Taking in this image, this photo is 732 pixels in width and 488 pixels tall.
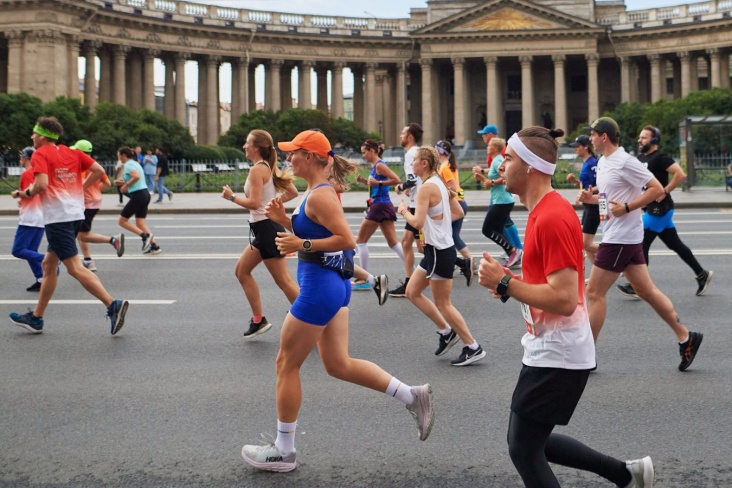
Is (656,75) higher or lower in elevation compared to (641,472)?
higher

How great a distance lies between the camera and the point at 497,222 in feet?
48.4

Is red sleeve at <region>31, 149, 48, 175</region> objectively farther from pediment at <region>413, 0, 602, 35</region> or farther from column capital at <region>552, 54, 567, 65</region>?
column capital at <region>552, 54, 567, 65</region>

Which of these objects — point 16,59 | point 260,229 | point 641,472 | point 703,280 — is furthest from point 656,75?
point 641,472

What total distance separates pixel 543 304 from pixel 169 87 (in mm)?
78649

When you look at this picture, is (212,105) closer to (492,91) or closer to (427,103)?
(427,103)

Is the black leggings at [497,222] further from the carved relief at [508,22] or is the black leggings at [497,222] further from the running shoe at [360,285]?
the carved relief at [508,22]

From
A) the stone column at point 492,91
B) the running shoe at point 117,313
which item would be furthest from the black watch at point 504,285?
the stone column at point 492,91

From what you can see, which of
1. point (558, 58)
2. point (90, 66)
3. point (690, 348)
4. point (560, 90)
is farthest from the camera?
point (560, 90)

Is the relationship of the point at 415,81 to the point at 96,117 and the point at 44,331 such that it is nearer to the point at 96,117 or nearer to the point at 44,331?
the point at 96,117

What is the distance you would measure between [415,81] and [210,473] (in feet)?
306

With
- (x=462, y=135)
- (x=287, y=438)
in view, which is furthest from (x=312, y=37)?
(x=287, y=438)

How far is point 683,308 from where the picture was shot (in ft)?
37.9

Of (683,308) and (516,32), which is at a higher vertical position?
(516,32)

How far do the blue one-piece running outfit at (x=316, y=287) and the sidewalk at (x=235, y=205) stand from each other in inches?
889
